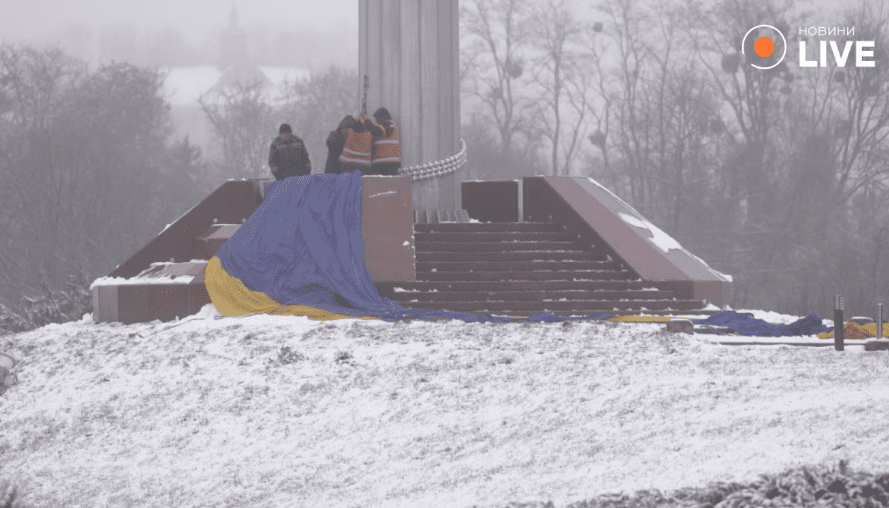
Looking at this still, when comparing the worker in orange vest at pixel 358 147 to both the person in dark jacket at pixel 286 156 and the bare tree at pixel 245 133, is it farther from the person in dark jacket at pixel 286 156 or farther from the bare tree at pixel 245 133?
the bare tree at pixel 245 133

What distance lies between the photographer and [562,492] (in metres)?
6.48

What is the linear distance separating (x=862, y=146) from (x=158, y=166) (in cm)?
2118

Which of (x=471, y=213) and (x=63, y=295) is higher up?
(x=471, y=213)

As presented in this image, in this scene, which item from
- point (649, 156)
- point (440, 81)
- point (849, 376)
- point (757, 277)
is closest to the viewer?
point (849, 376)

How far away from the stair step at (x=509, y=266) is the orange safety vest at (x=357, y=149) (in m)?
1.82

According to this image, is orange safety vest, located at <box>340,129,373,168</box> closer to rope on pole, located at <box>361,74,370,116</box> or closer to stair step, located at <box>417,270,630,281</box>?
rope on pole, located at <box>361,74,370,116</box>

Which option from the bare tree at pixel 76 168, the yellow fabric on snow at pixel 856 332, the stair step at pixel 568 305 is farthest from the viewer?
the bare tree at pixel 76 168

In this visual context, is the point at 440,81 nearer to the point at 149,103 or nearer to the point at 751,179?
the point at 751,179

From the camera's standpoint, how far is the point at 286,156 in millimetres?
14945

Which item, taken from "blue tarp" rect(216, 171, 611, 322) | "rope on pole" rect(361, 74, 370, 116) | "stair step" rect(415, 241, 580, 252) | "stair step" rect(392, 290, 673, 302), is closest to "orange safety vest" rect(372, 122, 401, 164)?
"rope on pole" rect(361, 74, 370, 116)

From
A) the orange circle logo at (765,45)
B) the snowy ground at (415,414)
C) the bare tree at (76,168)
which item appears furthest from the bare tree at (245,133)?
the snowy ground at (415,414)

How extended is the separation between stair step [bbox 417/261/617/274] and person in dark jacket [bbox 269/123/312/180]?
7.93 ft

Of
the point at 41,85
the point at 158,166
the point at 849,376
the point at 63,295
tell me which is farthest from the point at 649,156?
the point at 849,376

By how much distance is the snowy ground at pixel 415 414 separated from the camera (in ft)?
22.6
